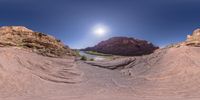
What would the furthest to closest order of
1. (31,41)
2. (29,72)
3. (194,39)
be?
(31,41)
(194,39)
(29,72)

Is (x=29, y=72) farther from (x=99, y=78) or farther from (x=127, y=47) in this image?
(x=127, y=47)

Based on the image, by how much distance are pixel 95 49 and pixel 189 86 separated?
43317 mm

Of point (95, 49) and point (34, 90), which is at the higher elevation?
point (95, 49)

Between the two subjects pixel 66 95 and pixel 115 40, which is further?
pixel 115 40

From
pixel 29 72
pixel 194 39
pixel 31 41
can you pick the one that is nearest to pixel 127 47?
pixel 194 39

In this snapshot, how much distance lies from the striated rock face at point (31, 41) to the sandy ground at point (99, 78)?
2501 mm

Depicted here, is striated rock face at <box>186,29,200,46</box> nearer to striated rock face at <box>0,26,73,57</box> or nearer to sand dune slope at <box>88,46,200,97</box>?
sand dune slope at <box>88,46,200,97</box>

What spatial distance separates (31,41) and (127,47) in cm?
3270

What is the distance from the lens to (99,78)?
50.5ft

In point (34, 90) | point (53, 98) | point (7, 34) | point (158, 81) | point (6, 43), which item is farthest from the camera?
point (7, 34)

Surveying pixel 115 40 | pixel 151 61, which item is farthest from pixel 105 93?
pixel 115 40

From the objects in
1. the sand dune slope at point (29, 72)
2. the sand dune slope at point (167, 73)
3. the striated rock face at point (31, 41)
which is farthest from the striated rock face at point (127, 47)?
the sand dune slope at point (29, 72)

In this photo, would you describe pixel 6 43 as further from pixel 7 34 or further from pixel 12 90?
pixel 12 90

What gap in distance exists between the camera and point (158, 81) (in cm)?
1465
